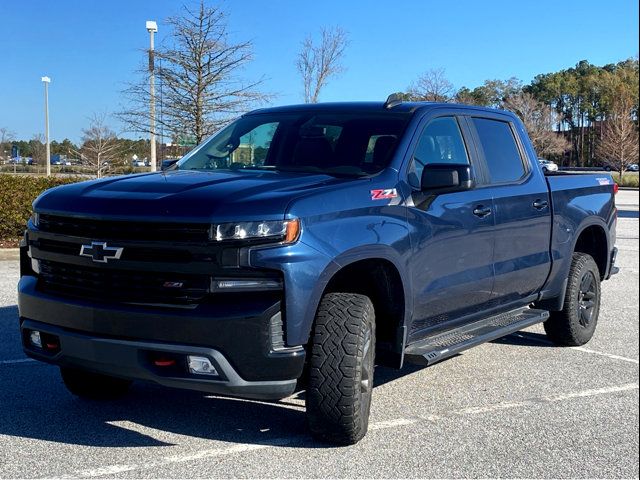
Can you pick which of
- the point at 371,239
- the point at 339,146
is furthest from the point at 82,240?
the point at 339,146

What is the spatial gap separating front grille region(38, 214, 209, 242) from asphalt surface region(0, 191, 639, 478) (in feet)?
3.80

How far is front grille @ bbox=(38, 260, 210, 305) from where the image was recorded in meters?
3.63

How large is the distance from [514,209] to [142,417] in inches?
117

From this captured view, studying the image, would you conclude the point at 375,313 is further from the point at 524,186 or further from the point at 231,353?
the point at 524,186

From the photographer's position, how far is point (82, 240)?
12.6 feet

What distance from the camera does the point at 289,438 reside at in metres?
4.17

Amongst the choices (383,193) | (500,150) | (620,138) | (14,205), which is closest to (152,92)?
(14,205)

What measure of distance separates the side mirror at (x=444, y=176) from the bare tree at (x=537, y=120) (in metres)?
45.1

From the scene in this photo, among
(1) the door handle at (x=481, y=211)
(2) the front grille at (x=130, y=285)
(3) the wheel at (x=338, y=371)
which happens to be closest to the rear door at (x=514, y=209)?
(1) the door handle at (x=481, y=211)

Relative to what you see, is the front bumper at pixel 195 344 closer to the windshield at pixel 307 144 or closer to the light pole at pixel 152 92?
the windshield at pixel 307 144

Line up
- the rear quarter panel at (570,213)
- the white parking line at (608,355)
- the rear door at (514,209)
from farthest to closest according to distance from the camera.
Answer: the white parking line at (608,355)
the rear quarter panel at (570,213)
the rear door at (514,209)

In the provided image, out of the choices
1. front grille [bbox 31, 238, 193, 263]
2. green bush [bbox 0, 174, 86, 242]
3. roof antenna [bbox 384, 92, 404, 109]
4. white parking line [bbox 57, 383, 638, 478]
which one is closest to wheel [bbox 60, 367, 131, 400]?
white parking line [bbox 57, 383, 638, 478]

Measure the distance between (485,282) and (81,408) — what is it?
9.23 feet

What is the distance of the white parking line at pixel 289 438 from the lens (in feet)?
12.1
